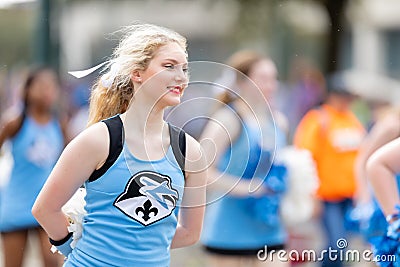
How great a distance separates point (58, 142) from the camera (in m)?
6.84

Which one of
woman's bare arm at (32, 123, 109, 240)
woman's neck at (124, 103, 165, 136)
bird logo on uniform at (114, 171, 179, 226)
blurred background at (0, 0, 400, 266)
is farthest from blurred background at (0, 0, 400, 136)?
bird logo on uniform at (114, 171, 179, 226)

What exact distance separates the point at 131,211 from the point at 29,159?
10.7 ft

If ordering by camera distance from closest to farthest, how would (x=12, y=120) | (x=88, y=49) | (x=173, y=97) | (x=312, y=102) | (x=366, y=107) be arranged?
(x=173, y=97)
(x=12, y=120)
(x=312, y=102)
(x=366, y=107)
(x=88, y=49)

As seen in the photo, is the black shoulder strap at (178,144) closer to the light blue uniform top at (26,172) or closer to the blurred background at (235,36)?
the blurred background at (235,36)

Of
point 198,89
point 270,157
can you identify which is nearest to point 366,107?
point 270,157

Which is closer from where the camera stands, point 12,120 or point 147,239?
point 147,239

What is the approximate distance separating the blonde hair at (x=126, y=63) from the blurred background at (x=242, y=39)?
22 centimetres

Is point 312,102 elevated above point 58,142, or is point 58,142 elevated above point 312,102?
point 58,142

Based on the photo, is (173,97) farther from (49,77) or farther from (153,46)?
(49,77)

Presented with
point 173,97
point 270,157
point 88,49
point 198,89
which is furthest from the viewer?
point 88,49

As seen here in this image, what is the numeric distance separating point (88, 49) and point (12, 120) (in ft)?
82.5

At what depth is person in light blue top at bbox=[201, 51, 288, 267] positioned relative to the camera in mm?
5336

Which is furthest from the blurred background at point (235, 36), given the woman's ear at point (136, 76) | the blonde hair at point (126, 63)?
the woman's ear at point (136, 76)

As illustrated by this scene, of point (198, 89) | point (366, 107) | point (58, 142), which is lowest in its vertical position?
point (366, 107)
